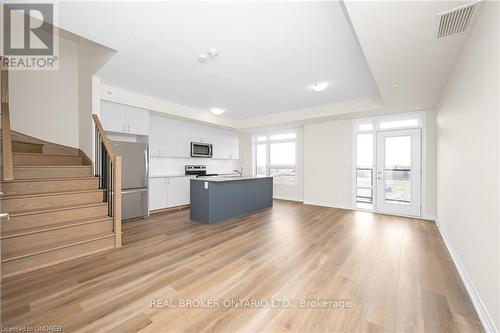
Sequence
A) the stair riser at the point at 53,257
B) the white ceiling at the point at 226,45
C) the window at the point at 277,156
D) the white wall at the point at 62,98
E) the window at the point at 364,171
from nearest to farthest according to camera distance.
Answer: the white ceiling at the point at 226,45, the stair riser at the point at 53,257, the white wall at the point at 62,98, the window at the point at 364,171, the window at the point at 277,156

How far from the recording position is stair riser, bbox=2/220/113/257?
7.36 ft

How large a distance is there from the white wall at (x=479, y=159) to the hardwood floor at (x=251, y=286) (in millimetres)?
361

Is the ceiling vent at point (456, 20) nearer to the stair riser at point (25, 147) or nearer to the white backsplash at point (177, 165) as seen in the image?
the stair riser at point (25, 147)

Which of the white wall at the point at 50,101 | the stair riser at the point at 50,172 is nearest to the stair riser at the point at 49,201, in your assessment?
the stair riser at the point at 50,172

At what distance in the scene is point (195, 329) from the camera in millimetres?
1487

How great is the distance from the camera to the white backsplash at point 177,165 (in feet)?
18.0

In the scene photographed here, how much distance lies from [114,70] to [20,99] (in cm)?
150

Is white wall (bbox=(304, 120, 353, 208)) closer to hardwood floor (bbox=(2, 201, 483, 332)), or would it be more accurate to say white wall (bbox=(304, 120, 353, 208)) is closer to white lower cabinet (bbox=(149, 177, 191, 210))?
hardwood floor (bbox=(2, 201, 483, 332))

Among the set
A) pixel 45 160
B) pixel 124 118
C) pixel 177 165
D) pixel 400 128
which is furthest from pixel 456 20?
pixel 177 165

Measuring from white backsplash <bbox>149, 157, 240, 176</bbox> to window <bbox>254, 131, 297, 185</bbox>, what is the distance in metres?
1.34

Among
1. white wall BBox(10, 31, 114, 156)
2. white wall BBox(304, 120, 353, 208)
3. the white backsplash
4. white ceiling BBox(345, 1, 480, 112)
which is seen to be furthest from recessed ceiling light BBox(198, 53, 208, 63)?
white wall BBox(304, 120, 353, 208)

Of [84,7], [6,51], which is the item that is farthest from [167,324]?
[6,51]

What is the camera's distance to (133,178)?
4.38 metres

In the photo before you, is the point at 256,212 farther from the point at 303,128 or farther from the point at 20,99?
the point at 20,99
